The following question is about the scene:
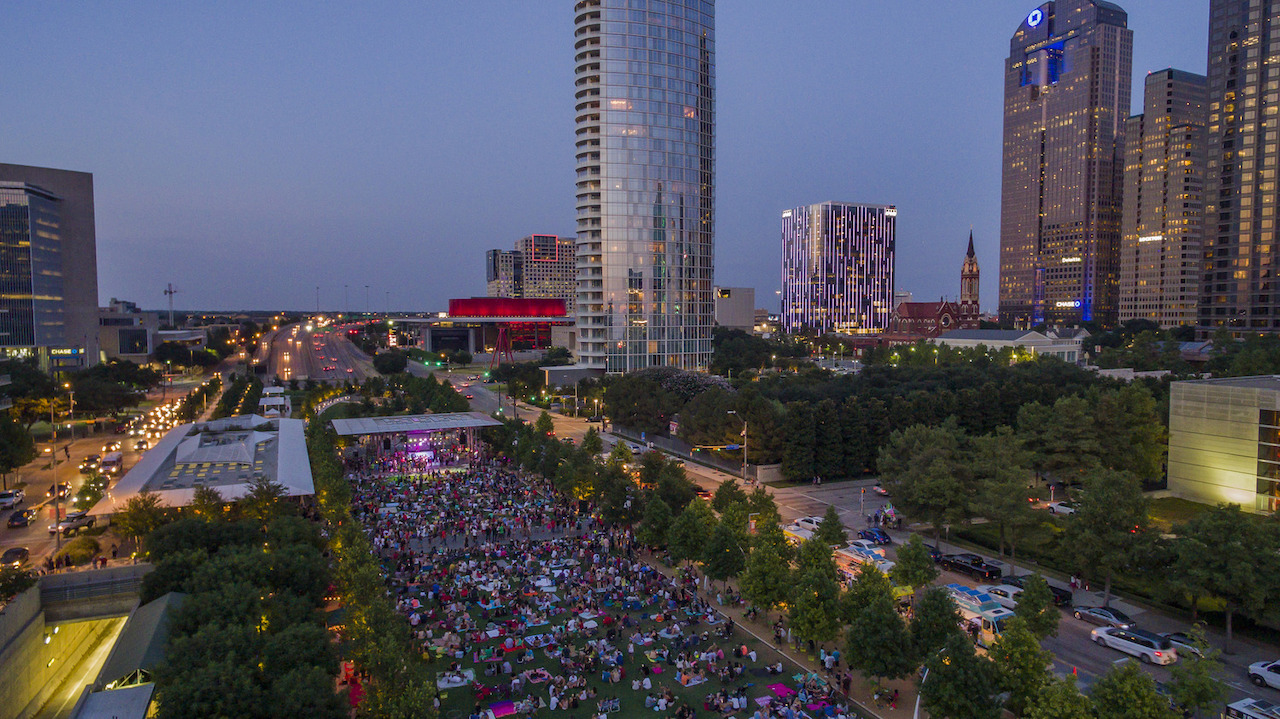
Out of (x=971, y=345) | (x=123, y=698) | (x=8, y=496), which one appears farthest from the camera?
(x=971, y=345)

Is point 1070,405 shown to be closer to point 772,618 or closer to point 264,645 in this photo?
point 772,618

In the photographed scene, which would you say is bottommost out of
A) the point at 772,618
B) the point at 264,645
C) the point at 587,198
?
the point at 772,618

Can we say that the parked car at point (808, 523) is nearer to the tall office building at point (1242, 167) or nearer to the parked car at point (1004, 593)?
the parked car at point (1004, 593)

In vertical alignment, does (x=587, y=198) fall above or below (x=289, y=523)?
above

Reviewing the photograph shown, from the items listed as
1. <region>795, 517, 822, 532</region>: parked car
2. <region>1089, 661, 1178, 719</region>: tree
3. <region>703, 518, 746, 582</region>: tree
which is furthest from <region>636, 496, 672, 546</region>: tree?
<region>1089, 661, 1178, 719</region>: tree

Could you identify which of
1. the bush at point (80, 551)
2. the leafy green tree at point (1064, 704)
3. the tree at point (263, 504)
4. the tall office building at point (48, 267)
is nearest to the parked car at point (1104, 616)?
the leafy green tree at point (1064, 704)

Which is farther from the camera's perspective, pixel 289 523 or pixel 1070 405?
pixel 1070 405

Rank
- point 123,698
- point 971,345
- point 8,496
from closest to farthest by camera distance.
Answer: point 123,698 < point 8,496 < point 971,345

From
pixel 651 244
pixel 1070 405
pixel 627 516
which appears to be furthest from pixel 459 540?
pixel 651 244
